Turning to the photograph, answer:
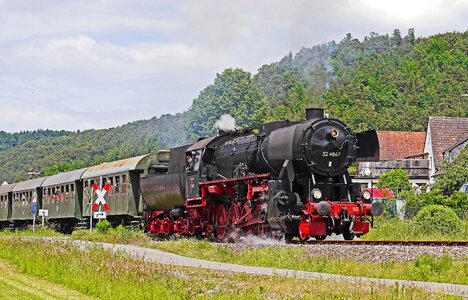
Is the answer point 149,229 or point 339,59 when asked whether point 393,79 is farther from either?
point 149,229

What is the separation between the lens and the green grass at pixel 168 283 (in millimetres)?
12164

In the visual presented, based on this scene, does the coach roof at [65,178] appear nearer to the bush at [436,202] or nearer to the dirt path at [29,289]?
the bush at [436,202]

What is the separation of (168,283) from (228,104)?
57182 mm

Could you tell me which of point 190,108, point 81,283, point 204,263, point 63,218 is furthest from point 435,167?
point 81,283

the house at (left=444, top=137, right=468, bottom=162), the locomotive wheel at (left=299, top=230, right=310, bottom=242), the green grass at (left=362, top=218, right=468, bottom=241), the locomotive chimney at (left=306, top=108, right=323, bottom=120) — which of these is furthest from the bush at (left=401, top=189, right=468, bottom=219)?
the house at (left=444, top=137, right=468, bottom=162)

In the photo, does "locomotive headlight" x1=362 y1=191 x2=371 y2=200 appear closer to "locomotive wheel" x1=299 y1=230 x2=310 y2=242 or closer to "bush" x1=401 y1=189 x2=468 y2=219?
"locomotive wheel" x1=299 y1=230 x2=310 y2=242

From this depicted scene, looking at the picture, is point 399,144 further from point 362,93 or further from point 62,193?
→ point 62,193

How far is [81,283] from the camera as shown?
47.6 feet

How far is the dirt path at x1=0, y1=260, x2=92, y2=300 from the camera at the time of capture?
43.8 ft

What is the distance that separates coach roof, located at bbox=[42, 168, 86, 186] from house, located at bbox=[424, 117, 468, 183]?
30.7 metres

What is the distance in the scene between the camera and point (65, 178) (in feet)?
150

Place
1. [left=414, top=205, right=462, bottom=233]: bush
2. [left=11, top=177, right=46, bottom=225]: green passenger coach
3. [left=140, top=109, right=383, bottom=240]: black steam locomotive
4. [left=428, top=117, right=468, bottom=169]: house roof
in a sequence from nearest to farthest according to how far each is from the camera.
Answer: [left=140, top=109, right=383, bottom=240]: black steam locomotive
[left=414, top=205, right=462, bottom=233]: bush
[left=11, top=177, right=46, bottom=225]: green passenger coach
[left=428, top=117, right=468, bottom=169]: house roof

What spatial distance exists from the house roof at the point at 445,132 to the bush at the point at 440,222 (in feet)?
116

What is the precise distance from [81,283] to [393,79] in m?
76.6
